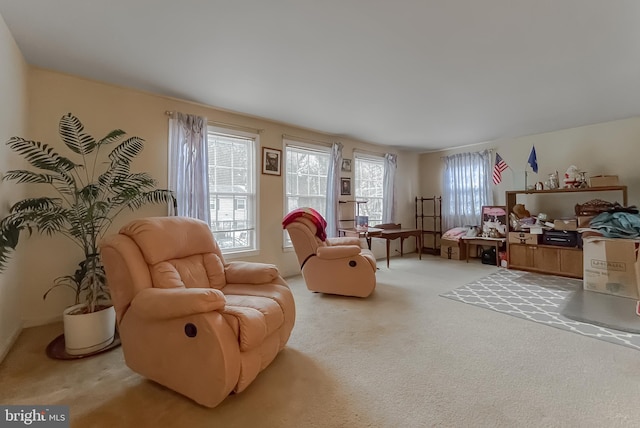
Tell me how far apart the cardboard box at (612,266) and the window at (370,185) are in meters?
3.13

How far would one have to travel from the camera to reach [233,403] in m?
1.52

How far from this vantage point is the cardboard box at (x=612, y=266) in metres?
3.21

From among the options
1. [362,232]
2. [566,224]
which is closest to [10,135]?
[362,232]

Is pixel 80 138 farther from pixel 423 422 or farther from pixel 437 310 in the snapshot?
pixel 437 310

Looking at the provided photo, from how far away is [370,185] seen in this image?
562cm

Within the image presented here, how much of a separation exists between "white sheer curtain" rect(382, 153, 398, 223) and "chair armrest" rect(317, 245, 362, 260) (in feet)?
8.83

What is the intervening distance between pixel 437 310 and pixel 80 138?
145 inches

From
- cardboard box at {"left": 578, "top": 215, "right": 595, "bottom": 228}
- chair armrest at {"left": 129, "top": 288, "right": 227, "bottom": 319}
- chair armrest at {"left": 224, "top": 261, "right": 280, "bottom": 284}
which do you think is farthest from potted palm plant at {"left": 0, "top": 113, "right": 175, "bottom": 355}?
cardboard box at {"left": 578, "top": 215, "right": 595, "bottom": 228}

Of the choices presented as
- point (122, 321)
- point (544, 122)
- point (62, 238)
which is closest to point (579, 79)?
point (544, 122)

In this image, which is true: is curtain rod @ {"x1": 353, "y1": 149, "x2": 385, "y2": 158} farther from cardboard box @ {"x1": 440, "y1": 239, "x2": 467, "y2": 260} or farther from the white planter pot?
the white planter pot

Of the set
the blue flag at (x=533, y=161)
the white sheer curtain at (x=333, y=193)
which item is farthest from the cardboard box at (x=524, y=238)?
the white sheer curtain at (x=333, y=193)

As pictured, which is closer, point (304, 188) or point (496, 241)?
point (304, 188)

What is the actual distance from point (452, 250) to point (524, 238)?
1.29 m

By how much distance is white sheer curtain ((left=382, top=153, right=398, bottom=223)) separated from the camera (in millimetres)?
5703
